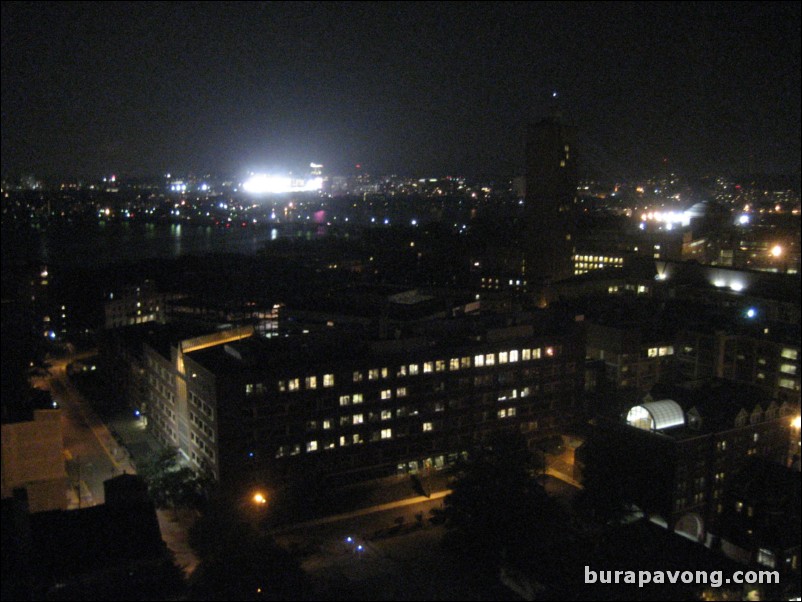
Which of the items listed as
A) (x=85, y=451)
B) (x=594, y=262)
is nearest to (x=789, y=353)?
(x=594, y=262)

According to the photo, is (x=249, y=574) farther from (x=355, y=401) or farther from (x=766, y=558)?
(x=766, y=558)

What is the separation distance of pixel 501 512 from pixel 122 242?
23908 mm

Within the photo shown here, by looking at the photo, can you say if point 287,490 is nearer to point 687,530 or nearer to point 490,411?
point 490,411

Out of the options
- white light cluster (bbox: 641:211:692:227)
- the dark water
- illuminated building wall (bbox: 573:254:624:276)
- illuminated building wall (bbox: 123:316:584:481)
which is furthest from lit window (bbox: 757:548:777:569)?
the dark water

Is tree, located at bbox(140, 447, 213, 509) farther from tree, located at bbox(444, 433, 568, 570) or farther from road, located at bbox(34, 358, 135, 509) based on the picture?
tree, located at bbox(444, 433, 568, 570)

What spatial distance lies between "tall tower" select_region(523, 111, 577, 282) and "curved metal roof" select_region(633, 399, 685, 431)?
6383 millimetres

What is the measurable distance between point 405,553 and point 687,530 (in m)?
2.24

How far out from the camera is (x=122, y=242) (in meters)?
25.7

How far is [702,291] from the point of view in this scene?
409 inches

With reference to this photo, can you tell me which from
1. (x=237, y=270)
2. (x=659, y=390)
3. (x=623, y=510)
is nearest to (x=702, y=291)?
(x=659, y=390)

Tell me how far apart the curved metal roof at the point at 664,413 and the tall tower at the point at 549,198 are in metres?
6.38

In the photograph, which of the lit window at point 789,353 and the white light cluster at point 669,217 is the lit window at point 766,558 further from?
the white light cluster at point 669,217

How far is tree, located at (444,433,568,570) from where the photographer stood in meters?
4.48

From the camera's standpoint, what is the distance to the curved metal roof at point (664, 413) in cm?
543
